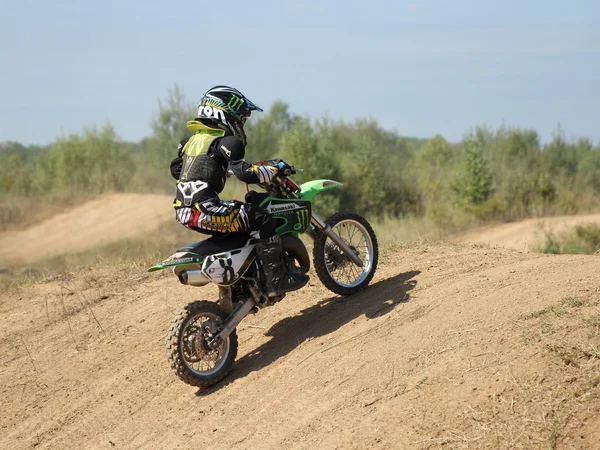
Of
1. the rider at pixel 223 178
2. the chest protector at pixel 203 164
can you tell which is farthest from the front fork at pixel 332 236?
the chest protector at pixel 203 164

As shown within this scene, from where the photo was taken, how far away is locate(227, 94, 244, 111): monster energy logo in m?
6.87

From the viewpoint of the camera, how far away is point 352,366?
6.13m

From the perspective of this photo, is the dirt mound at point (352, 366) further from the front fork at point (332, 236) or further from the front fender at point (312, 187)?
the front fender at point (312, 187)

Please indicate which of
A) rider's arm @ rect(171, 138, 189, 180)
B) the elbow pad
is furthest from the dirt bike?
rider's arm @ rect(171, 138, 189, 180)

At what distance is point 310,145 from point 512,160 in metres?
9.84

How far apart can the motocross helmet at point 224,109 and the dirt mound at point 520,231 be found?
15.8 m

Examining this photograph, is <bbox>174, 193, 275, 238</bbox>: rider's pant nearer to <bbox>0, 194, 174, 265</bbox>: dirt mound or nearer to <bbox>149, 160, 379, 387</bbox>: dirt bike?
<bbox>149, 160, 379, 387</bbox>: dirt bike

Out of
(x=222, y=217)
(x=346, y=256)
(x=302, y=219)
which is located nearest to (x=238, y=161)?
(x=222, y=217)

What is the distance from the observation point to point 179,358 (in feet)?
21.0

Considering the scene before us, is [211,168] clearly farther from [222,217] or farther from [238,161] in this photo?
[222,217]

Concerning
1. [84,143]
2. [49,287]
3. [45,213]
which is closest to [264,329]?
[49,287]

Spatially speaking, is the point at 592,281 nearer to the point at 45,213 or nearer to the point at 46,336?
the point at 46,336

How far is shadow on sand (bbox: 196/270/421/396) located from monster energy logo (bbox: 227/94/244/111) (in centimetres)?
229

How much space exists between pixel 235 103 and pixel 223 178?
731 mm
